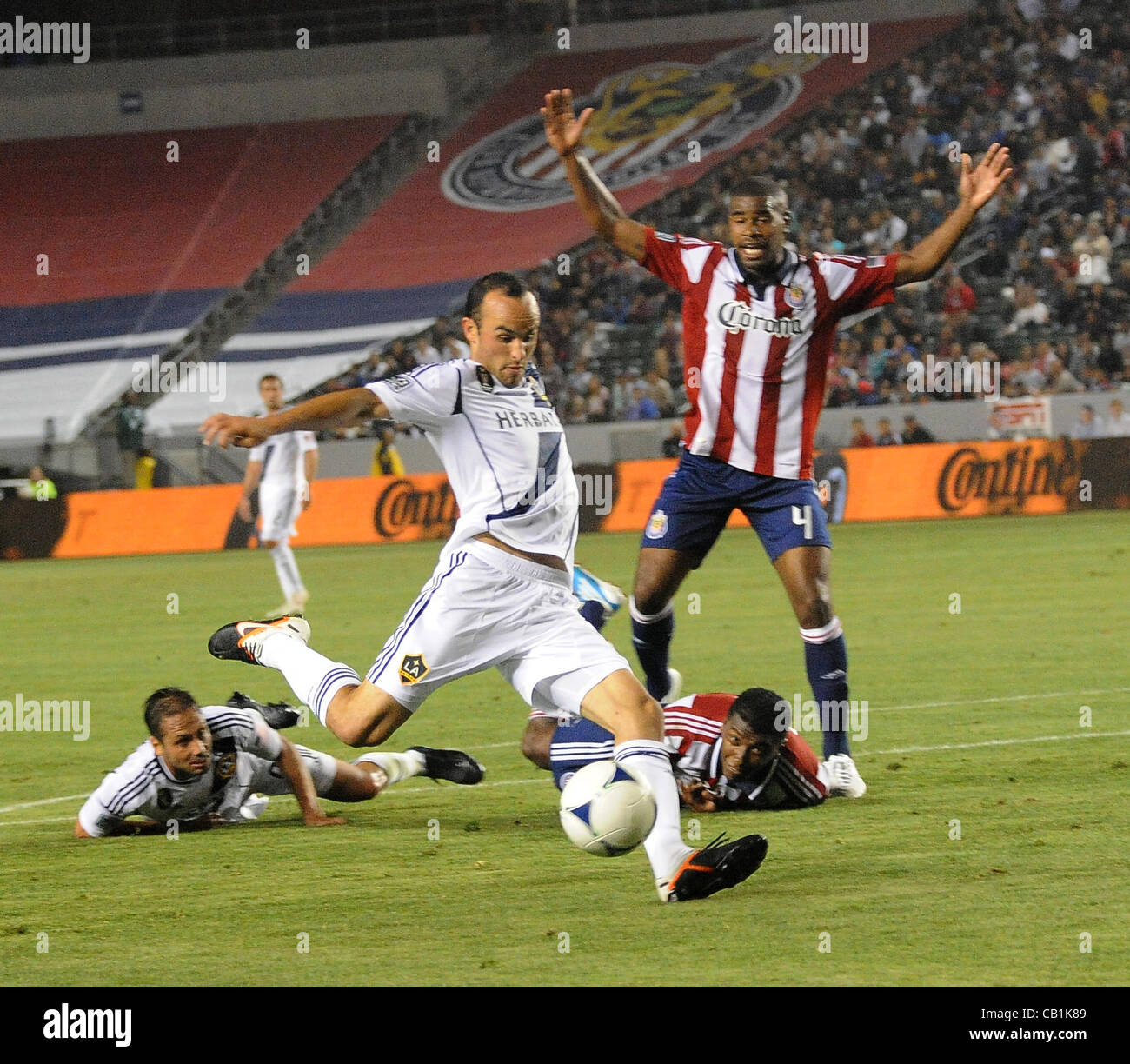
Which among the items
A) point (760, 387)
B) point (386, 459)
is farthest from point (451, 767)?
point (386, 459)

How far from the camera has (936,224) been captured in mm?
32062

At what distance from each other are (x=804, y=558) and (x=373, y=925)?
114 inches

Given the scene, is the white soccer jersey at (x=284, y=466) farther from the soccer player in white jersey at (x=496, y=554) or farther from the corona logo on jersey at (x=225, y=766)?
the soccer player in white jersey at (x=496, y=554)

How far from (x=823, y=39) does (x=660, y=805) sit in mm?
35641

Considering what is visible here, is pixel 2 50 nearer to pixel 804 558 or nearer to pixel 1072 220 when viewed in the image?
pixel 1072 220

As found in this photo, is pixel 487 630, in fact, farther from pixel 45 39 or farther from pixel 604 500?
pixel 45 39

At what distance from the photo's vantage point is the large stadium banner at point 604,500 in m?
25.1

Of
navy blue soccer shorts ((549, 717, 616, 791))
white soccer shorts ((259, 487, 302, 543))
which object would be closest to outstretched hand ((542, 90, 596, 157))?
navy blue soccer shorts ((549, 717, 616, 791))

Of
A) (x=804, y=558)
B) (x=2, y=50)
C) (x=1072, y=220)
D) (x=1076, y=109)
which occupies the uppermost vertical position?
(x=2, y=50)

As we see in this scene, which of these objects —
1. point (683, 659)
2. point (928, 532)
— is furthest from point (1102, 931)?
point (928, 532)

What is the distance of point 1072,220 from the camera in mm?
30953

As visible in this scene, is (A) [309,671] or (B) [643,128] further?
(B) [643,128]

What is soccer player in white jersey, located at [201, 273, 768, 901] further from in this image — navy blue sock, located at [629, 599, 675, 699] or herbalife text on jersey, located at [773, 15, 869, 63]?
herbalife text on jersey, located at [773, 15, 869, 63]

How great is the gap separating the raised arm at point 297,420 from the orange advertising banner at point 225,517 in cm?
2047
